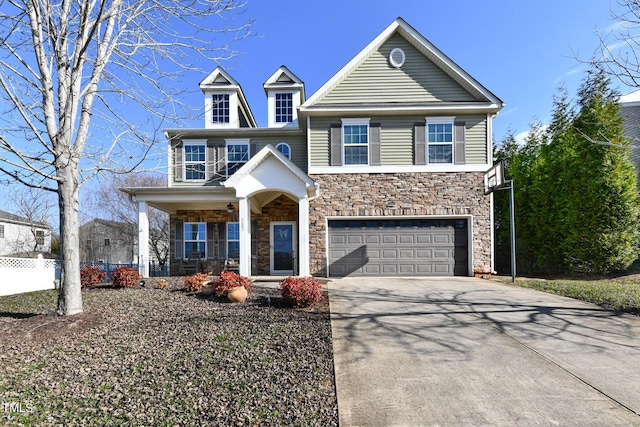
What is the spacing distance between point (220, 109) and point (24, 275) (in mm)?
9062

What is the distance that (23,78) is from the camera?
5902mm

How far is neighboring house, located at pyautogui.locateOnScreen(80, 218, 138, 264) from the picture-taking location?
84.4ft

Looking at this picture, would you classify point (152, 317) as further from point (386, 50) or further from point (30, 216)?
point (30, 216)

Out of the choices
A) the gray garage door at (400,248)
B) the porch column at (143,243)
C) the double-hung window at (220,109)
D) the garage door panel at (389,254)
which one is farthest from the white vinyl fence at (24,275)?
the garage door panel at (389,254)

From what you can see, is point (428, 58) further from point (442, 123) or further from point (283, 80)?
point (283, 80)

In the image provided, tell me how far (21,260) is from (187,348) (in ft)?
33.7

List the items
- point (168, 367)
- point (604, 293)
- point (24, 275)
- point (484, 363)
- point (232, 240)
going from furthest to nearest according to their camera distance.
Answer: point (232, 240) → point (24, 275) → point (604, 293) → point (484, 363) → point (168, 367)

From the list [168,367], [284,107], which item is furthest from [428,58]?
[168,367]

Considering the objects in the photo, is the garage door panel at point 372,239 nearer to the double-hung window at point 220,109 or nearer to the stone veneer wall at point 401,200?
the stone veneer wall at point 401,200

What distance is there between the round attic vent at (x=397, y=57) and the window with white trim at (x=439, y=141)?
2.42 m

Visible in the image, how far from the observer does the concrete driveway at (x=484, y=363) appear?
3045 mm

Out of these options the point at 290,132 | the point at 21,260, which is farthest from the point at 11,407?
the point at 290,132

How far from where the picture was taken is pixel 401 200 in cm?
1187

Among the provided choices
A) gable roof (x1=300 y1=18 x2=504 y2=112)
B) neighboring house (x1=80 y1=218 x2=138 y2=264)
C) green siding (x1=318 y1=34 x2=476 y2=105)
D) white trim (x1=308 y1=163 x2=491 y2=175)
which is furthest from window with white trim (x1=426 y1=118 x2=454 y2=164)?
neighboring house (x1=80 y1=218 x2=138 y2=264)
